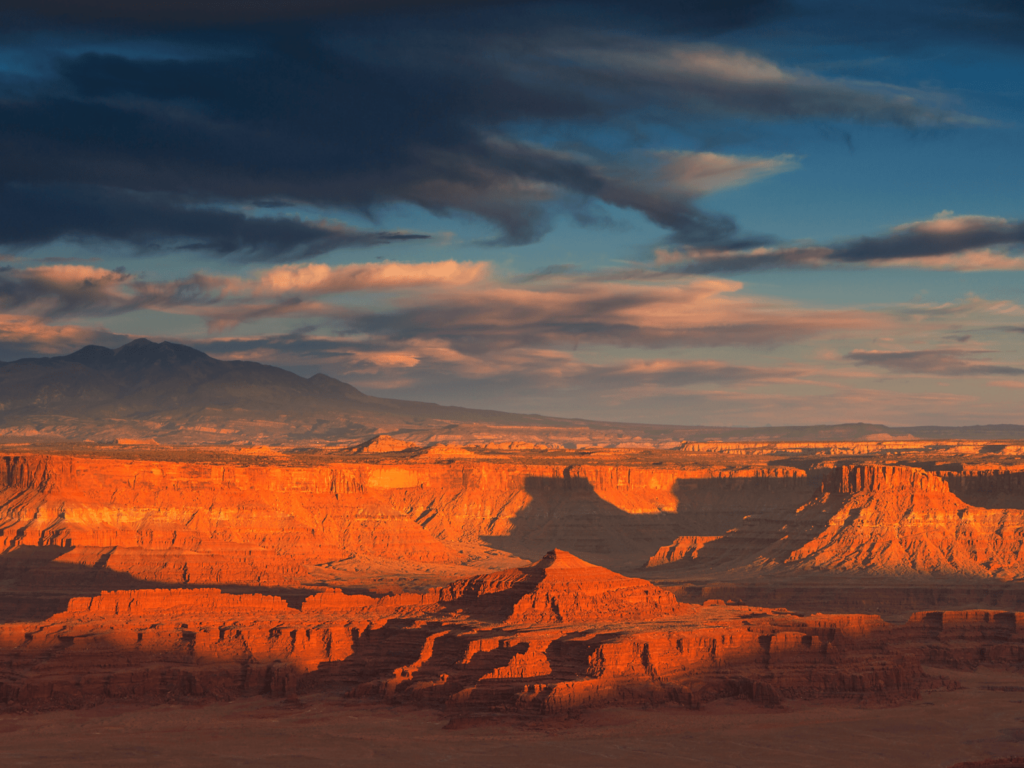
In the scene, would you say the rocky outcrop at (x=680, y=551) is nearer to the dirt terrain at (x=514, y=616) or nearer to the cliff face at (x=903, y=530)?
the dirt terrain at (x=514, y=616)

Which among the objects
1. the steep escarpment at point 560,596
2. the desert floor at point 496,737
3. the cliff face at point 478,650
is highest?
the steep escarpment at point 560,596

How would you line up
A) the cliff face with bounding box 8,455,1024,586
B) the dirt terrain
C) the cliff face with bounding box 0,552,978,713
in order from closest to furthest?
1. the cliff face with bounding box 0,552,978,713
2. the dirt terrain
3. the cliff face with bounding box 8,455,1024,586

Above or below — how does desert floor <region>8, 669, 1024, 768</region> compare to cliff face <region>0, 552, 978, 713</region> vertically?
below

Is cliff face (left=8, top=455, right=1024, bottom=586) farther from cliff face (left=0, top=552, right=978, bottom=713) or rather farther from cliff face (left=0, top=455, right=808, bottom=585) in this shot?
cliff face (left=0, top=552, right=978, bottom=713)

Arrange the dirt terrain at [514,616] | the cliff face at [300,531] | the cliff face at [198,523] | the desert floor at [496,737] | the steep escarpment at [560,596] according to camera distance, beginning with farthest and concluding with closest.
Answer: the cliff face at [198,523] → the cliff face at [300,531] → the steep escarpment at [560,596] → the dirt terrain at [514,616] → the desert floor at [496,737]

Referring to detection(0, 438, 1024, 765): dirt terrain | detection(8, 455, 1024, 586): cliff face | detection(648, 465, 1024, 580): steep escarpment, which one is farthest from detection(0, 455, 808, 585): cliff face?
detection(648, 465, 1024, 580): steep escarpment

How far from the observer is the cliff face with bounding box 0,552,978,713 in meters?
78.2

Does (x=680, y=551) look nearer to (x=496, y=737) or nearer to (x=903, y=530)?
(x=903, y=530)

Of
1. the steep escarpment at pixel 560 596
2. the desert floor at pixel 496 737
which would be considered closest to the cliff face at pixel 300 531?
the steep escarpment at pixel 560 596

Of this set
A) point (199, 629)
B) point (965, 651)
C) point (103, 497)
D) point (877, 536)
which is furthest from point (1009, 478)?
point (199, 629)

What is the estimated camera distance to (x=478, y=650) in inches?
3157

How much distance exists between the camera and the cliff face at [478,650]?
7825 centimetres

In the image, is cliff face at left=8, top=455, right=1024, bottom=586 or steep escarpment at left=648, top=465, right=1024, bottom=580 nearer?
steep escarpment at left=648, top=465, right=1024, bottom=580

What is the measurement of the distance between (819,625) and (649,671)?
1671 cm
